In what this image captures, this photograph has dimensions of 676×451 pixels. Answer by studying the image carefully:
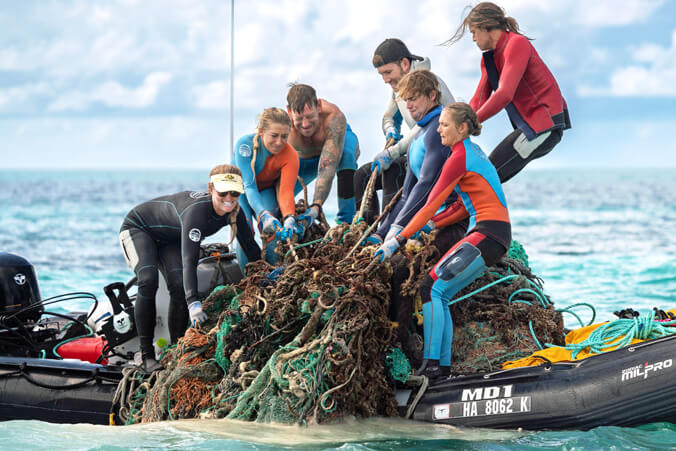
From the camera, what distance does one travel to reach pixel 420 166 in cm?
531

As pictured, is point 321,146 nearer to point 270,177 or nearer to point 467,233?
point 270,177

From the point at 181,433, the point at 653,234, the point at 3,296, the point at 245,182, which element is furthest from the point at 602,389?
the point at 653,234

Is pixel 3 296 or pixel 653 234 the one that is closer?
pixel 3 296

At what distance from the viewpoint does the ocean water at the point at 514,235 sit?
464cm

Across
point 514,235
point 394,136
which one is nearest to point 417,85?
point 394,136

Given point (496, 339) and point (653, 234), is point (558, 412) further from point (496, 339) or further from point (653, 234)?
point (653, 234)

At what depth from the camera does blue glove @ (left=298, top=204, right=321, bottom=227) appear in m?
5.97

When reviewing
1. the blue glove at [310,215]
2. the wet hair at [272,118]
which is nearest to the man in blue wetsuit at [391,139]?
the blue glove at [310,215]

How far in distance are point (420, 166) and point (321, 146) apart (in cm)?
140

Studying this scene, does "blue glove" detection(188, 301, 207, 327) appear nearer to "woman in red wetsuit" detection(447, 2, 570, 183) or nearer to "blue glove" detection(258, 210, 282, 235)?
"blue glove" detection(258, 210, 282, 235)

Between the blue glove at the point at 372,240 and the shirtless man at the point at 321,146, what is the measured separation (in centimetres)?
73

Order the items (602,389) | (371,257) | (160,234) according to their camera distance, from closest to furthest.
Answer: (602,389) → (371,257) → (160,234)

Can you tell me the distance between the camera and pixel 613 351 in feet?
15.6

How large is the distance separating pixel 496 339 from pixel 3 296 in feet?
13.8
